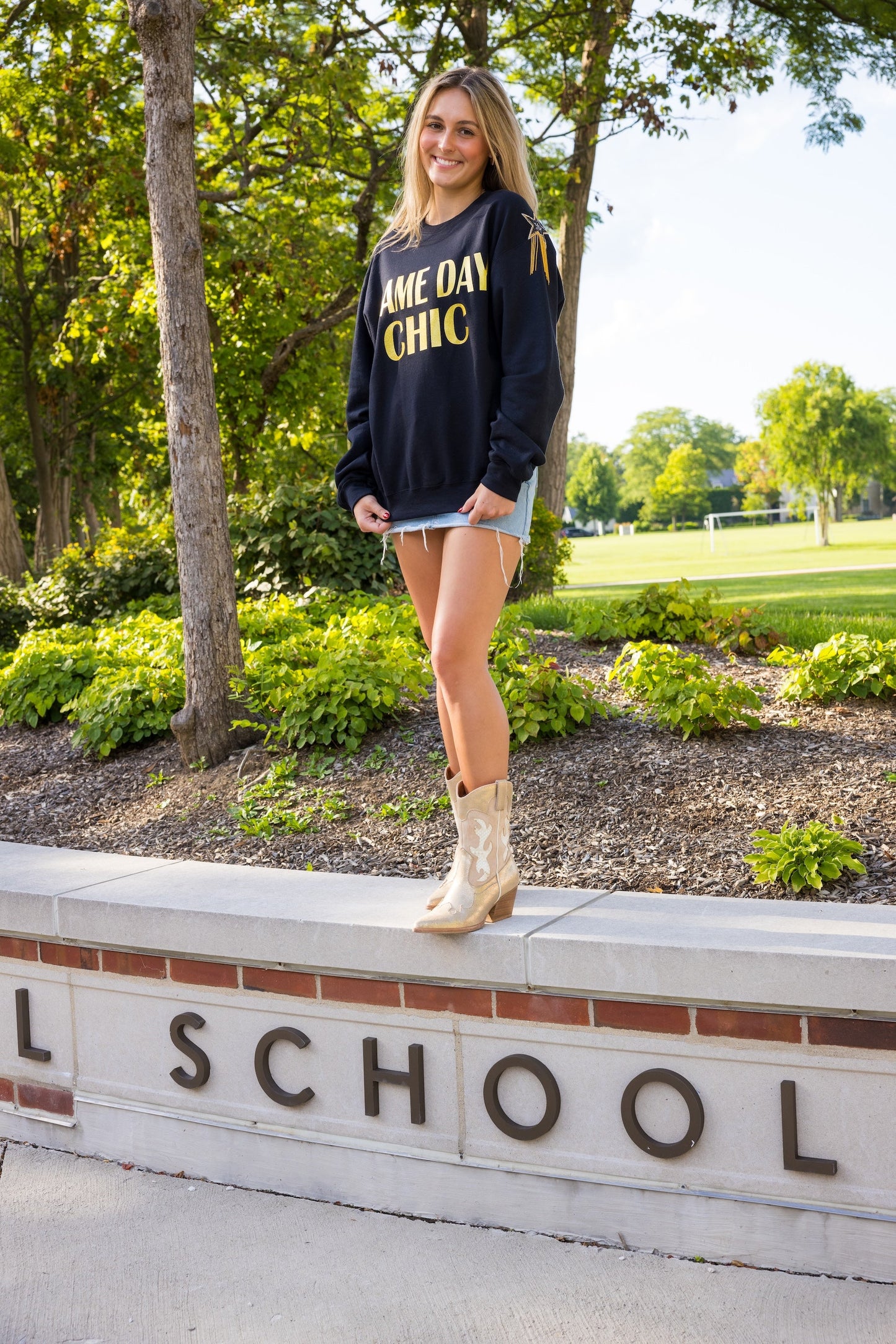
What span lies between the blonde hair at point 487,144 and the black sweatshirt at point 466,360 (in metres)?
0.07

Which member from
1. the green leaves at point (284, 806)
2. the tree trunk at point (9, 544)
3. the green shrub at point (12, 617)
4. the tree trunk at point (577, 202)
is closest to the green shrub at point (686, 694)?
the green leaves at point (284, 806)

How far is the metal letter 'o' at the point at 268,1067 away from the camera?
2.63 metres

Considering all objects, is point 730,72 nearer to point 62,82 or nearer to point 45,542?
point 62,82

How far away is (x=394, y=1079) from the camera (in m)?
2.53

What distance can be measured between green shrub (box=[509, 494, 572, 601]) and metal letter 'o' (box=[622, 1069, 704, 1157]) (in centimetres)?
759

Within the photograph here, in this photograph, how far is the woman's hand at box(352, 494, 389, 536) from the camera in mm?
2648

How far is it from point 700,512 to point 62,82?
9343cm

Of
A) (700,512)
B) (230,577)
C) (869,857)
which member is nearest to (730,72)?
(230,577)

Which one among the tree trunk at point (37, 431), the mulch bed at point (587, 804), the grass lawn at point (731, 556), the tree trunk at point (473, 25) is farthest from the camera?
the grass lawn at point (731, 556)

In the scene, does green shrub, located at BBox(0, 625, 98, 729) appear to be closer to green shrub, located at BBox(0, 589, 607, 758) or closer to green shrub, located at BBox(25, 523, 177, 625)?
green shrub, located at BBox(0, 589, 607, 758)

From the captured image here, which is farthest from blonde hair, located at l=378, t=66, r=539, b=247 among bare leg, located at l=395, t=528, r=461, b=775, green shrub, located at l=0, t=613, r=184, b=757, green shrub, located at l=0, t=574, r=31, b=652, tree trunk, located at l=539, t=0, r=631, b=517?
tree trunk, located at l=539, t=0, r=631, b=517

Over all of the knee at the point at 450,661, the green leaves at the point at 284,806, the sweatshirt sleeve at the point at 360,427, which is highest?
the sweatshirt sleeve at the point at 360,427

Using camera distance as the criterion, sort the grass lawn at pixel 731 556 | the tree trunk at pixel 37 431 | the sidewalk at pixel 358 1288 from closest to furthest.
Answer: the sidewalk at pixel 358 1288
the tree trunk at pixel 37 431
the grass lawn at pixel 731 556

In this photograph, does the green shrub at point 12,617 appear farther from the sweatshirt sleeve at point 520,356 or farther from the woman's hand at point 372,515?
the sweatshirt sleeve at point 520,356
